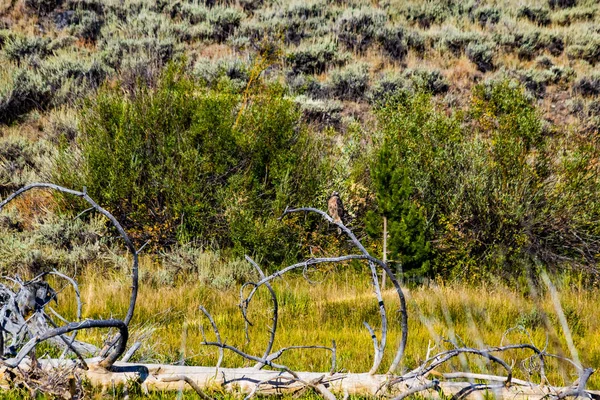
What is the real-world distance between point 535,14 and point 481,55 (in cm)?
538

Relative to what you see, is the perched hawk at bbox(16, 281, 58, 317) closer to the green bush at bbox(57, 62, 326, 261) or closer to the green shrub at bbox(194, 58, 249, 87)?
the green bush at bbox(57, 62, 326, 261)

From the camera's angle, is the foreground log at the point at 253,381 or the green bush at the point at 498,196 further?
the green bush at the point at 498,196

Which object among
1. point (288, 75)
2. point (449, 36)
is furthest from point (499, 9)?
point (288, 75)

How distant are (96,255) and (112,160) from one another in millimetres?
1532

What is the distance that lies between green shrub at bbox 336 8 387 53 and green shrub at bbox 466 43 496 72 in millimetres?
3271

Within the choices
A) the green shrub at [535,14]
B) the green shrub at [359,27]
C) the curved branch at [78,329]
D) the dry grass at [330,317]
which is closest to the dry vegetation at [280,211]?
the dry grass at [330,317]

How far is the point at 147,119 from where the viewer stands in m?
8.82

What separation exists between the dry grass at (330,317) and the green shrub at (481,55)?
12.5m

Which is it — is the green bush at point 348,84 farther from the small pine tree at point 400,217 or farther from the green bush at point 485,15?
the small pine tree at point 400,217

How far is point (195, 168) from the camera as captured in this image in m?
8.40

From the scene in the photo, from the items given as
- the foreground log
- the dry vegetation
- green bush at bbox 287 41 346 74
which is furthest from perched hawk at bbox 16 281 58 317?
green bush at bbox 287 41 346 74

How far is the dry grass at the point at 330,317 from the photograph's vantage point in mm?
4148

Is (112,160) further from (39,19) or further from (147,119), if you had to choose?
(39,19)

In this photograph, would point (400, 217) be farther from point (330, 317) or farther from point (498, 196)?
point (330, 317)
